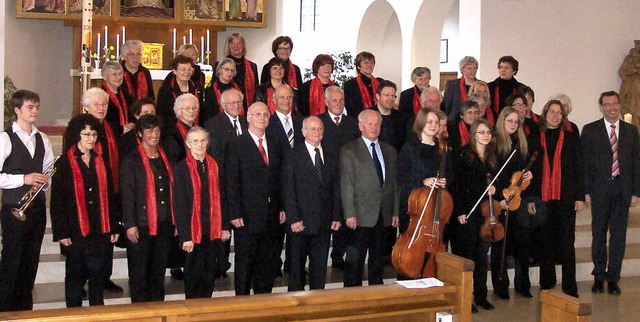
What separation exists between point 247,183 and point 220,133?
21.3 inches

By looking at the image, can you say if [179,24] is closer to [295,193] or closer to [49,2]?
[49,2]

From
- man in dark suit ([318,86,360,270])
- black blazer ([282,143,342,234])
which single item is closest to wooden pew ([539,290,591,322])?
black blazer ([282,143,342,234])

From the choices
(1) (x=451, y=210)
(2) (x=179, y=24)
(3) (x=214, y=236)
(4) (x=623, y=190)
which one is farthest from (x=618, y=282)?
(2) (x=179, y=24)

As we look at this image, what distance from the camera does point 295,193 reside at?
5559 mm

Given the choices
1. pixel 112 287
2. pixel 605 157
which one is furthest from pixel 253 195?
pixel 605 157

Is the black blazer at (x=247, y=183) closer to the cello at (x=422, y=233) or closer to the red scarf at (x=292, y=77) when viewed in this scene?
the cello at (x=422, y=233)

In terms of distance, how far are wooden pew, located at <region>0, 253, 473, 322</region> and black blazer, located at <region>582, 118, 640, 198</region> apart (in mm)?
3043

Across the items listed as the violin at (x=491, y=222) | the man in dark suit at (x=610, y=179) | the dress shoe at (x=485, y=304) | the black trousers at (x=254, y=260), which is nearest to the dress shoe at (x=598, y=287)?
the man in dark suit at (x=610, y=179)

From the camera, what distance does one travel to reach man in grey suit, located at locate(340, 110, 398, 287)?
5.72 m

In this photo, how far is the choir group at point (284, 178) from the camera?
16.6 feet

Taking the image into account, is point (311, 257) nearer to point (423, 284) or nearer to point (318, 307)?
point (423, 284)

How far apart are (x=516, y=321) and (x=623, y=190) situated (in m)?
1.59

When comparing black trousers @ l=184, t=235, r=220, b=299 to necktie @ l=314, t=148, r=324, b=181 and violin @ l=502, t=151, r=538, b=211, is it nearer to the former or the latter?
necktie @ l=314, t=148, r=324, b=181

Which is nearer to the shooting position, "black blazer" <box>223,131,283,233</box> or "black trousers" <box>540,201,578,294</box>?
"black blazer" <box>223,131,283,233</box>
